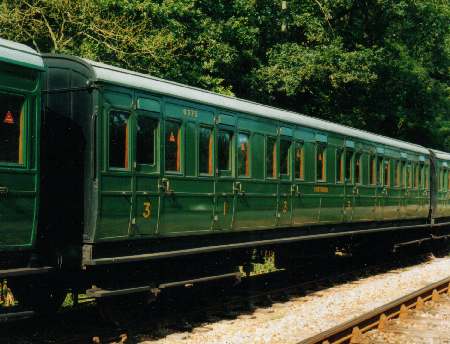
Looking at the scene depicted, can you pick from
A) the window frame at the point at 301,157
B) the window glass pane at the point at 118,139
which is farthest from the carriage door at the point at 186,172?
the window frame at the point at 301,157

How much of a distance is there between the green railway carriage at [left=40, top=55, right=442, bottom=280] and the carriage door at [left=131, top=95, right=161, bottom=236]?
0.01m

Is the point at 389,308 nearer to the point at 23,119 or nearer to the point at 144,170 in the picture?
the point at 144,170

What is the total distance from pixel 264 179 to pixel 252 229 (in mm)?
935

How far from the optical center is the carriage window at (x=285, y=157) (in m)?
12.7

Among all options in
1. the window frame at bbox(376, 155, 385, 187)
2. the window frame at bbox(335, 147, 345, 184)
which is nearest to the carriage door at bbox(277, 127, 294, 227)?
the window frame at bbox(335, 147, 345, 184)

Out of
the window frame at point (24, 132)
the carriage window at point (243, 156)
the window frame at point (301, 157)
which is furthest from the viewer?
the window frame at point (301, 157)

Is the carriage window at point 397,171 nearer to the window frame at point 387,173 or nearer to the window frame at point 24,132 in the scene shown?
Answer: the window frame at point 387,173

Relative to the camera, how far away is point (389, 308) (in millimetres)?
10781

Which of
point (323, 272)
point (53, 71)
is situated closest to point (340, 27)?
point (323, 272)

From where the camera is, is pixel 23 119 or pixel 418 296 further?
pixel 418 296

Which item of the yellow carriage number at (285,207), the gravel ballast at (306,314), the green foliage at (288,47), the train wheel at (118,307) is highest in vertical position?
the green foliage at (288,47)

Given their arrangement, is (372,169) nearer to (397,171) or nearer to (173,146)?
(397,171)

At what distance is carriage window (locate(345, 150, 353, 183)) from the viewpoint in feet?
51.8

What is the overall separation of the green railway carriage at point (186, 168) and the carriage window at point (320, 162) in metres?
0.02
